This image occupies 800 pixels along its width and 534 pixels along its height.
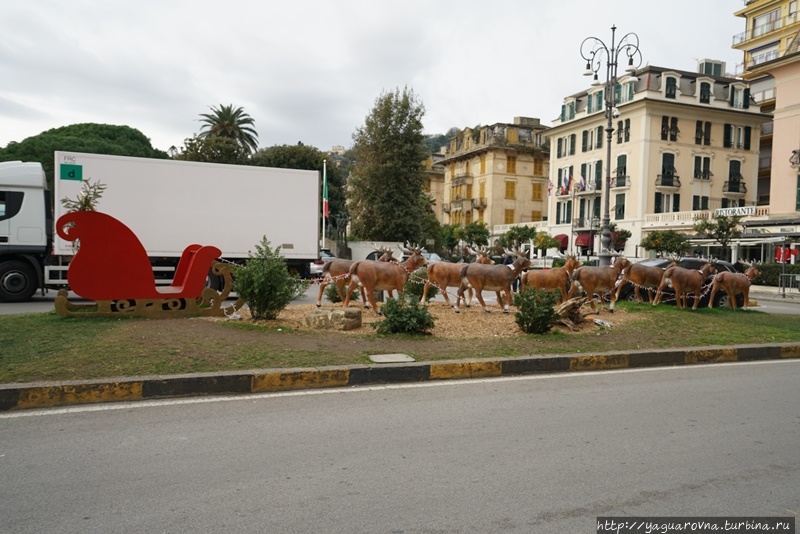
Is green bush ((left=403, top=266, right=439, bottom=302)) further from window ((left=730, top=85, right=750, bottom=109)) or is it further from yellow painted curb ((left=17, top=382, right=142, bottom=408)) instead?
window ((left=730, top=85, right=750, bottom=109))

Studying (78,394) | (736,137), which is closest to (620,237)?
(736,137)

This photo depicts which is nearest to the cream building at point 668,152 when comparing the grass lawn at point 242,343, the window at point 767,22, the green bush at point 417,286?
the window at point 767,22

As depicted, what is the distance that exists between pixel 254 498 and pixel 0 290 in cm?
1519

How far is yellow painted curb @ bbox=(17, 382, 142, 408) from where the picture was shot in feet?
20.3

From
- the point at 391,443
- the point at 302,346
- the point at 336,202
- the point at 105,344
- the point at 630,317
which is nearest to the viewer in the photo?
the point at 391,443

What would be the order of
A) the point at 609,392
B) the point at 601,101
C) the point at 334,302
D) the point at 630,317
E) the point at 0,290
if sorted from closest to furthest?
the point at 609,392 < the point at 630,317 < the point at 334,302 < the point at 0,290 < the point at 601,101

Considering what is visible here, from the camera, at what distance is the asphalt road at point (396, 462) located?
3867mm

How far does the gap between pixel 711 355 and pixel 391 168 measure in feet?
114

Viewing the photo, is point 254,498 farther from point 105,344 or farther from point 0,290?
point 0,290

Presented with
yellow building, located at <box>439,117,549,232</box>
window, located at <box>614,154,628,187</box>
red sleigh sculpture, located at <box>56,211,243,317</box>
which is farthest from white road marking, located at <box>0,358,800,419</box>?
yellow building, located at <box>439,117,549,232</box>

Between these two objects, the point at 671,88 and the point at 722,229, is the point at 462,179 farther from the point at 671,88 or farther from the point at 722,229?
the point at 722,229

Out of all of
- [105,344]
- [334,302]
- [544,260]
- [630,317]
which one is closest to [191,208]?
[334,302]

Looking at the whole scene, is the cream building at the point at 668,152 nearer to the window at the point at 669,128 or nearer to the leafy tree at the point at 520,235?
the window at the point at 669,128

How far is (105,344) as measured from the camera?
8094 millimetres
